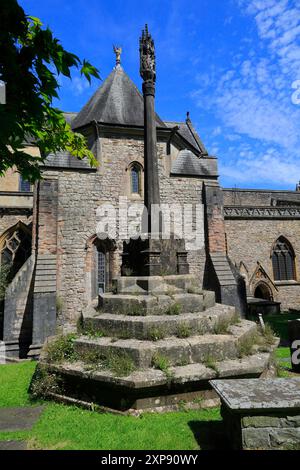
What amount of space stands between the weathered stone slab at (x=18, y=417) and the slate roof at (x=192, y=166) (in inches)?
428

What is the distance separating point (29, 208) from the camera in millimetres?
14914

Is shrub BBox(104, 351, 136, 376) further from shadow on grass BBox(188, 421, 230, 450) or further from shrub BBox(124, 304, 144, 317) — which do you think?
shadow on grass BBox(188, 421, 230, 450)

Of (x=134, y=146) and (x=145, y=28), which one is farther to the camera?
(x=134, y=146)

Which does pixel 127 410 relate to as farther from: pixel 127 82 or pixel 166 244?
pixel 127 82

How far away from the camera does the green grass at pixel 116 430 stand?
3.23 metres

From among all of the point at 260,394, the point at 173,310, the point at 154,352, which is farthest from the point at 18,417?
the point at 260,394

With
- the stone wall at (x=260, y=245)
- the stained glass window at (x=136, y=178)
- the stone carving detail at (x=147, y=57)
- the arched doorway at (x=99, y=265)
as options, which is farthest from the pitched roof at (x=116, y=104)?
the stone wall at (x=260, y=245)

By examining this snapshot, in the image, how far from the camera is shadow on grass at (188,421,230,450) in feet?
10.5

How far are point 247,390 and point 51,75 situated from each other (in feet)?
14.1

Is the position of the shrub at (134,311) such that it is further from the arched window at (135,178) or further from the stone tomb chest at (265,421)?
the arched window at (135,178)

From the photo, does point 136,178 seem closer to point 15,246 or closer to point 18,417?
point 15,246

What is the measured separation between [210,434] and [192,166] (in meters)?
12.0

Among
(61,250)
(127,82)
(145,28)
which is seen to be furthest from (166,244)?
(127,82)

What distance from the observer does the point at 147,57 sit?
22.6 feet
